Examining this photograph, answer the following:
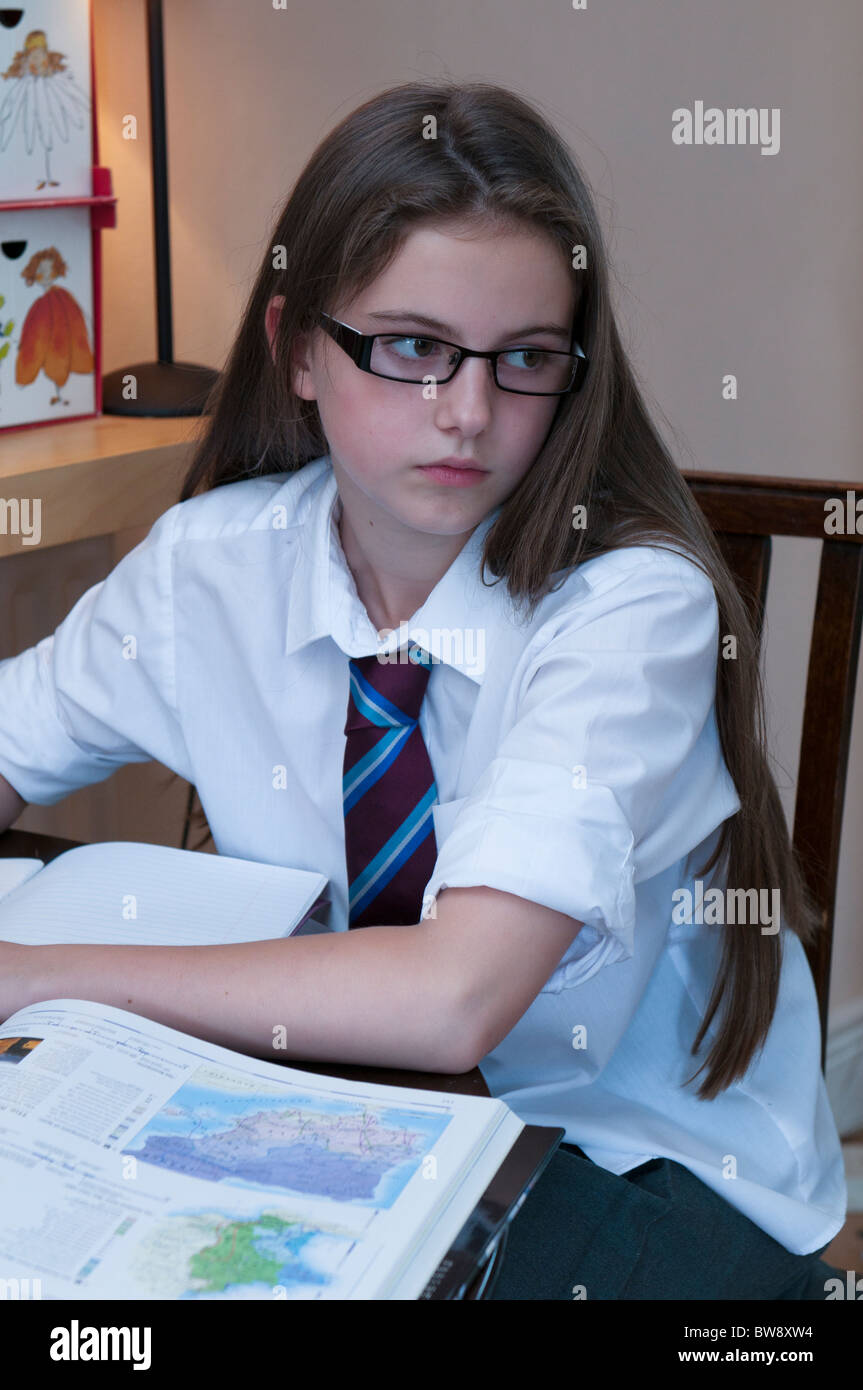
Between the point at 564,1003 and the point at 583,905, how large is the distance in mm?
247

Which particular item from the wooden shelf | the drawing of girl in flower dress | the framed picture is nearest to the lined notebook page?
the wooden shelf

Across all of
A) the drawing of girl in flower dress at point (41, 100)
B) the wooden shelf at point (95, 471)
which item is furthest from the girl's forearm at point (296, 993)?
the drawing of girl in flower dress at point (41, 100)

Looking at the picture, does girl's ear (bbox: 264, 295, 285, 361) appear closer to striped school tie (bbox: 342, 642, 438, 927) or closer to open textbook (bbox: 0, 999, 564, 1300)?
striped school tie (bbox: 342, 642, 438, 927)

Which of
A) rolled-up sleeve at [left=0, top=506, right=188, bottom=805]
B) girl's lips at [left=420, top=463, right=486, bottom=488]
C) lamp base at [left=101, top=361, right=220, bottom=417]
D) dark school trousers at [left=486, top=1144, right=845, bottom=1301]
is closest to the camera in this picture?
dark school trousers at [left=486, top=1144, right=845, bottom=1301]

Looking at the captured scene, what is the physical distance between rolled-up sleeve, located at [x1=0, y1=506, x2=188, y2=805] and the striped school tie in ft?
0.72

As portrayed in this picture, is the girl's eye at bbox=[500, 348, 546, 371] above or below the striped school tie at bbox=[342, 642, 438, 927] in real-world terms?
above

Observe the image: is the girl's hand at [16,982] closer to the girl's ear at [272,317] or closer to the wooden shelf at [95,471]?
the girl's ear at [272,317]

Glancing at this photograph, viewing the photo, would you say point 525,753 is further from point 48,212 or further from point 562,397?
point 48,212

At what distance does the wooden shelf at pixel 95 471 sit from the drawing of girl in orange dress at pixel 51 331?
6 centimetres

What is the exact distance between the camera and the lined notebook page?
0.84 metres

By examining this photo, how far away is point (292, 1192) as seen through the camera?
0.56 meters

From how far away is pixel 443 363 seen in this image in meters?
0.89

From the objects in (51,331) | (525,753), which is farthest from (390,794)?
(51,331)
